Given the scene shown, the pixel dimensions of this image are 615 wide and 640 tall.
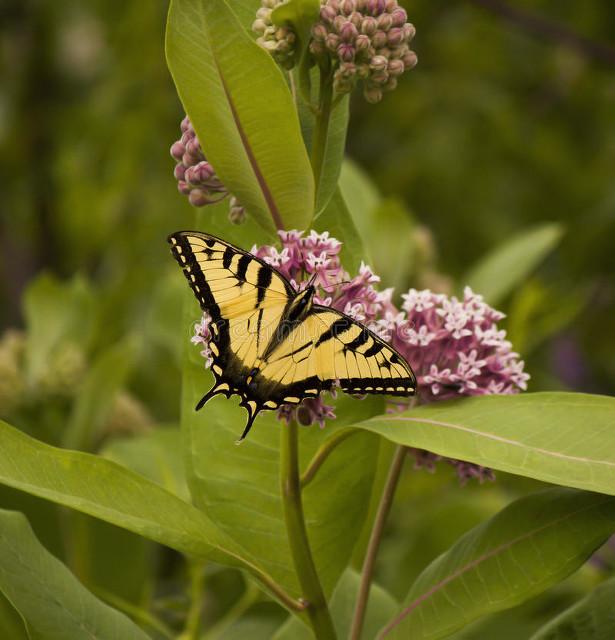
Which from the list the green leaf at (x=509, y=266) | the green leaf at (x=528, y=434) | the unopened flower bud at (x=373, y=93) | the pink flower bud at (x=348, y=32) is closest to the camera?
the green leaf at (x=528, y=434)

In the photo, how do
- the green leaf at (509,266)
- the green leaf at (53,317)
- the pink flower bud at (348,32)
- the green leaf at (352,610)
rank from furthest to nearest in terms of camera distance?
the green leaf at (53,317)
the green leaf at (509,266)
the green leaf at (352,610)
the pink flower bud at (348,32)

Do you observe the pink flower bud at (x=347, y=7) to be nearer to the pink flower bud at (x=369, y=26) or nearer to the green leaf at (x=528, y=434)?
the pink flower bud at (x=369, y=26)

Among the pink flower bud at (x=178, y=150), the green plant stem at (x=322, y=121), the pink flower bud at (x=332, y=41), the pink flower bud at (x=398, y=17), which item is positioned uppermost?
the pink flower bud at (x=398, y=17)

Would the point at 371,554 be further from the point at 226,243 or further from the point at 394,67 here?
the point at 394,67

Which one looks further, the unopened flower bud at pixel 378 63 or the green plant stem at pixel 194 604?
the green plant stem at pixel 194 604

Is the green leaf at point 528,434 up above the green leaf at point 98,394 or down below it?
above

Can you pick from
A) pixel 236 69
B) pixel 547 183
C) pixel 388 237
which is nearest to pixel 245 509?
pixel 236 69

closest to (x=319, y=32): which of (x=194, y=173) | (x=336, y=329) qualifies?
(x=194, y=173)

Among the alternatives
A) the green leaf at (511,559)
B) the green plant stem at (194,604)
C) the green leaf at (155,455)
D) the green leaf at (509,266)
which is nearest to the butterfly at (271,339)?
the green leaf at (511,559)
